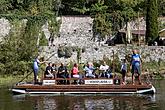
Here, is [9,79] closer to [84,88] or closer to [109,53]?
[109,53]

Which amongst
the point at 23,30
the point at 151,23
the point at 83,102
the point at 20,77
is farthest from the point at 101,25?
the point at 83,102

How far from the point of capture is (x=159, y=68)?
49406mm

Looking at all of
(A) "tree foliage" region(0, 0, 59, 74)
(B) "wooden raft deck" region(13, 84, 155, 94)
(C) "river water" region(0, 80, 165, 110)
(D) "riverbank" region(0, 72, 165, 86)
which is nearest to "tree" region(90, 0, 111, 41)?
(A) "tree foliage" region(0, 0, 59, 74)

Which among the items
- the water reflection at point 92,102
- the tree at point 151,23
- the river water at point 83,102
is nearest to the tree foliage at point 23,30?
the tree at point 151,23

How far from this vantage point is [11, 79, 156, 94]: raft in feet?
107

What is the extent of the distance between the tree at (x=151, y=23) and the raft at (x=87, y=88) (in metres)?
26.5

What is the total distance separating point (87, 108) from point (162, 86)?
11981mm

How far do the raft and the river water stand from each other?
62 cm

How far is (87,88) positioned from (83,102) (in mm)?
3859

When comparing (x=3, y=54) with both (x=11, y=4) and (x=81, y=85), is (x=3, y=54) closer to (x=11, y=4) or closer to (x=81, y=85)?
(x=81, y=85)

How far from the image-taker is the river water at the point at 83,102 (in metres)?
27.2

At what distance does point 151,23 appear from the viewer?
195ft

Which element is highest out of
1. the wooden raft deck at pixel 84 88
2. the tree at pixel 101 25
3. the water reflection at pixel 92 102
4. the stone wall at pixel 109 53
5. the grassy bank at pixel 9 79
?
the tree at pixel 101 25

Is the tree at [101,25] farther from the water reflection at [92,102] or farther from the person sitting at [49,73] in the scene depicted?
the water reflection at [92,102]
